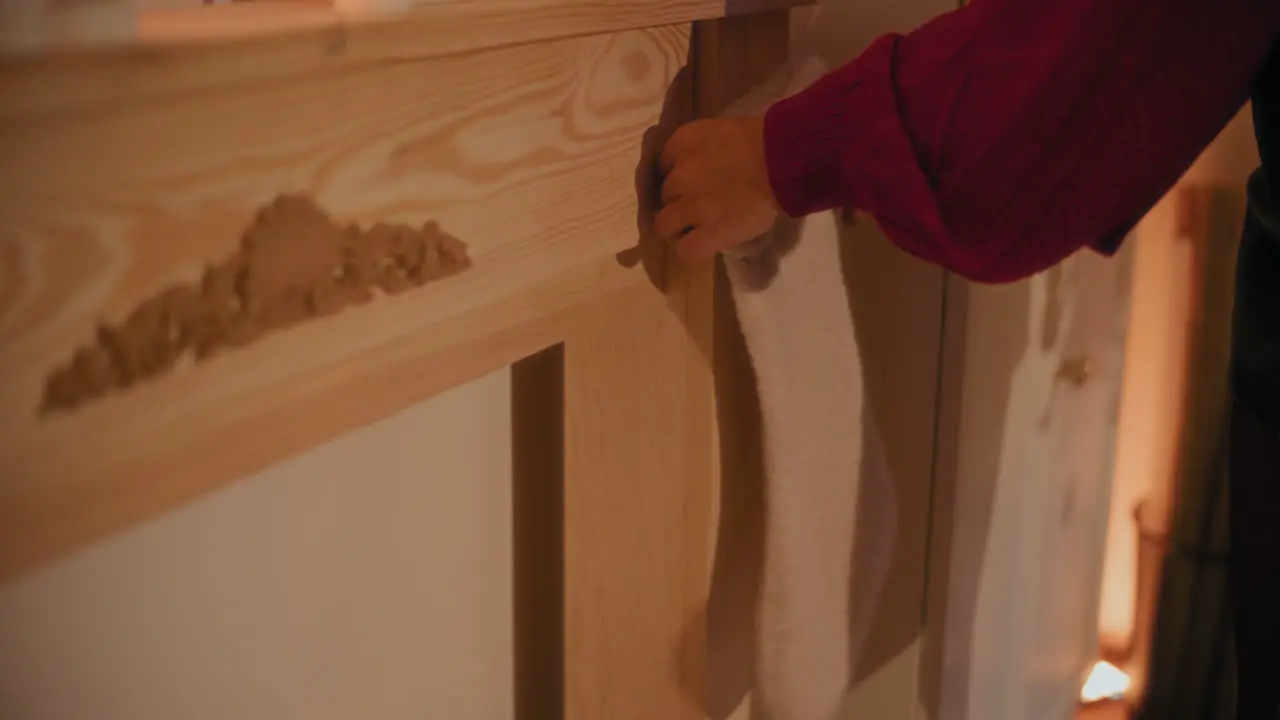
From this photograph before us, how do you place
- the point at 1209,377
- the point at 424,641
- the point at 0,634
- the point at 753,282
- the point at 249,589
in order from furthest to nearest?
the point at 1209,377, the point at 753,282, the point at 424,641, the point at 249,589, the point at 0,634

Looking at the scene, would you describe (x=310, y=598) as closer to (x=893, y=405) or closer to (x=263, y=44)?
(x=263, y=44)

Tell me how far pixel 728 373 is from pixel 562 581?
0.22 meters

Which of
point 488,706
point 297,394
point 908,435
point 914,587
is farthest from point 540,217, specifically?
point 914,587

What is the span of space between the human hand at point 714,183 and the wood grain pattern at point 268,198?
0.04 metres

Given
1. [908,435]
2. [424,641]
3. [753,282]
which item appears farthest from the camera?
[908,435]

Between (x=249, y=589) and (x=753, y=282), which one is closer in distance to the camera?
(x=249, y=589)

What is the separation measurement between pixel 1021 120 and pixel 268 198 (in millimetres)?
421

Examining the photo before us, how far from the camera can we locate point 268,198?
1.48 feet

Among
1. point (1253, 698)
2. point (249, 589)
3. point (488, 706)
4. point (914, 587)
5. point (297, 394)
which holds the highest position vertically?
point (297, 394)

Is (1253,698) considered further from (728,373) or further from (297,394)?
(297,394)

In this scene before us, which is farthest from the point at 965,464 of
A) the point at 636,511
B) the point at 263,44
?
the point at 263,44

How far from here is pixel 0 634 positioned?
44 centimetres

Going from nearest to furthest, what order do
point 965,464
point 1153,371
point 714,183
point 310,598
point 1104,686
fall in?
point 310,598 < point 714,183 < point 965,464 < point 1153,371 < point 1104,686

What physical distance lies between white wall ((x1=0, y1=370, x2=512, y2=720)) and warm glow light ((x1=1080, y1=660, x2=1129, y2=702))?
1.23 meters
